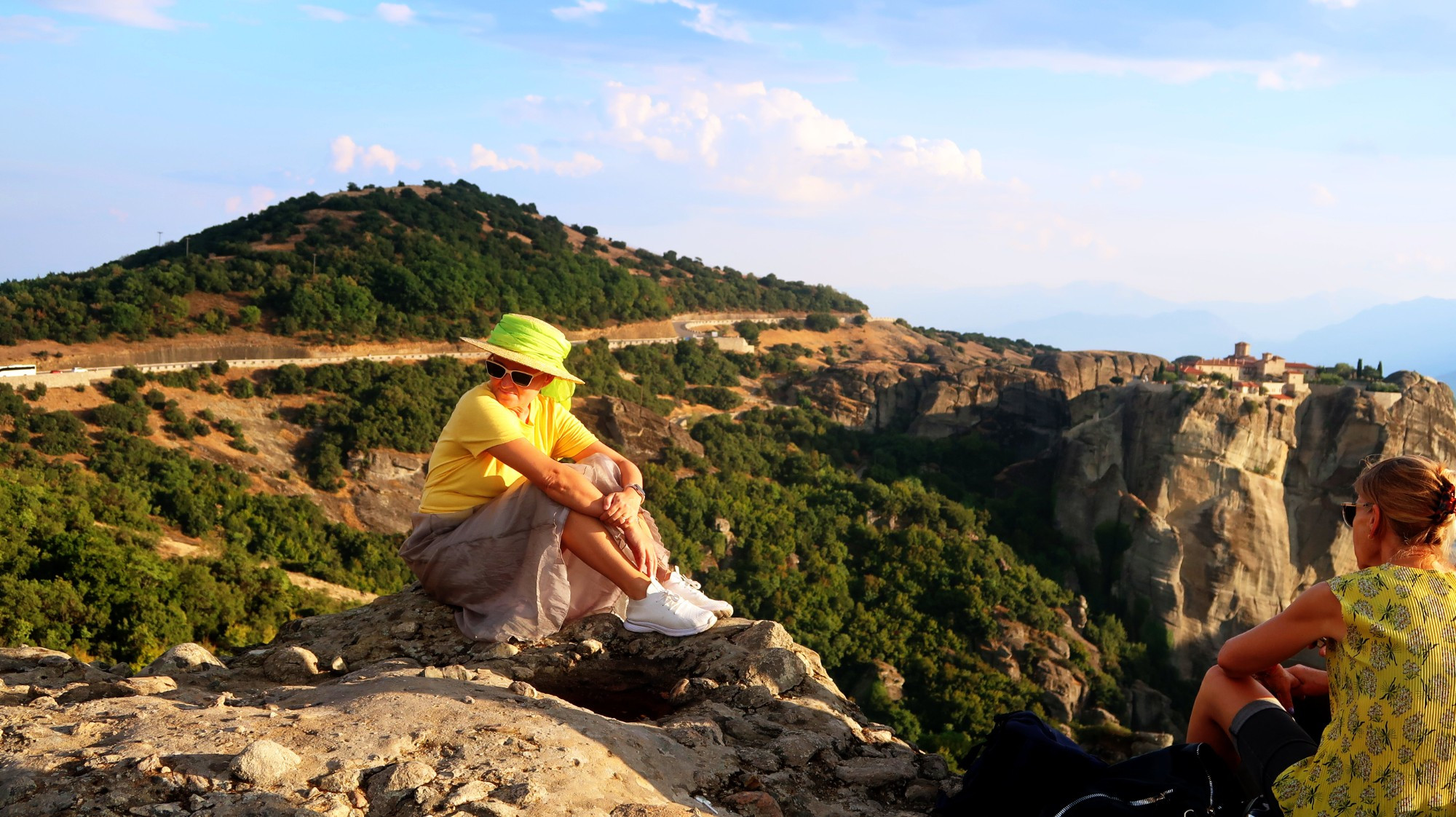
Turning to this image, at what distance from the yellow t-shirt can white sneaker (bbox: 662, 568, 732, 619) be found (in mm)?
856

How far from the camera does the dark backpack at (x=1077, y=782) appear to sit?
285 centimetres

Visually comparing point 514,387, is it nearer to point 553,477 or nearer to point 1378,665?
point 553,477

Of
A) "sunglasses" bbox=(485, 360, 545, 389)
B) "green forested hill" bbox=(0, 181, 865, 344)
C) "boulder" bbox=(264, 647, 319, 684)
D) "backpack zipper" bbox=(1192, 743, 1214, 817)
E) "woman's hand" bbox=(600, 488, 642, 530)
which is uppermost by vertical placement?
"green forested hill" bbox=(0, 181, 865, 344)

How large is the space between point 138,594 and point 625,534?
11.1 m

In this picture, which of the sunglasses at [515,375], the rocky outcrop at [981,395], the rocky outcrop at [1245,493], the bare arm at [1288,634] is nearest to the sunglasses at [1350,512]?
the bare arm at [1288,634]

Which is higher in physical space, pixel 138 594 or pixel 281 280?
pixel 281 280

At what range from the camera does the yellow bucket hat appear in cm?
476

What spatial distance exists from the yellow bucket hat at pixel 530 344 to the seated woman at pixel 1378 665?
123 inches

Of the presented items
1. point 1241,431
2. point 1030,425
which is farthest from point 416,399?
point 1241,431

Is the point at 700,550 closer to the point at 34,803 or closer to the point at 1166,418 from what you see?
the point at 1166,418

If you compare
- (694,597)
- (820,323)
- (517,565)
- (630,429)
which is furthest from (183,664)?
(820,323)

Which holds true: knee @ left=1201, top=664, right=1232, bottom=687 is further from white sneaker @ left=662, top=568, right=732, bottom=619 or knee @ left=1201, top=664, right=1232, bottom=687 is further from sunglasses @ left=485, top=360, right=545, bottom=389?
sunglasses @ left=485, top=360, right=545, bottom=389

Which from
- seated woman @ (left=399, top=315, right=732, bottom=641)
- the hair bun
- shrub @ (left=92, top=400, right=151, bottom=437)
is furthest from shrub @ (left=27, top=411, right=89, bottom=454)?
the hair bun

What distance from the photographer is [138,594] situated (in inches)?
506
